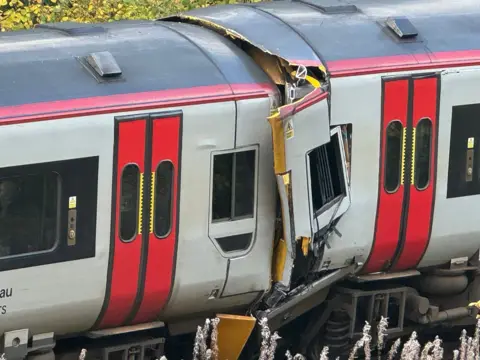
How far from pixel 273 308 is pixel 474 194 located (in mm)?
1935

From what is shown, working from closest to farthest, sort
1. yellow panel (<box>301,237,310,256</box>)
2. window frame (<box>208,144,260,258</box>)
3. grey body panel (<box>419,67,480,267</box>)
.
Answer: window frame (<box>208,144,260,258</box>) < yellow panel (<box>301,237,310,256</box>) < grey body panel (<box>419,67,480,267</box>)

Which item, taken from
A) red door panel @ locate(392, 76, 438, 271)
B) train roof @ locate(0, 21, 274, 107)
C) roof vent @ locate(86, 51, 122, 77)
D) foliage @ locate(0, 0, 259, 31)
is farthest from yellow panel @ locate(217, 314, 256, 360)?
foliage @ locate(0, 0, 259, 31)

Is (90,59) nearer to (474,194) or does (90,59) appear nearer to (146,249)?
(146,249)

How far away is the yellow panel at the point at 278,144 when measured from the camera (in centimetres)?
857

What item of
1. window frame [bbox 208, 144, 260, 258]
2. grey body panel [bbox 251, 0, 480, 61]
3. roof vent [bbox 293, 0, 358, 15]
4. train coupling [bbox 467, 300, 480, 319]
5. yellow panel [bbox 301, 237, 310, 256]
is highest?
roof vent [bbox 293, 0, 358, 15]

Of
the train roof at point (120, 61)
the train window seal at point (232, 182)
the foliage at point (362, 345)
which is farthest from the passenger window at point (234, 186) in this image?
the foliage at point (362, 345)

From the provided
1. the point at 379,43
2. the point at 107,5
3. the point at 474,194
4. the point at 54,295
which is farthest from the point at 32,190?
the point at 107,5

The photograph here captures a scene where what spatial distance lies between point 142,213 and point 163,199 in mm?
A: 193

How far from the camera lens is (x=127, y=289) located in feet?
27.7

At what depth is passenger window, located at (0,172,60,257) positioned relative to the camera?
309 inches

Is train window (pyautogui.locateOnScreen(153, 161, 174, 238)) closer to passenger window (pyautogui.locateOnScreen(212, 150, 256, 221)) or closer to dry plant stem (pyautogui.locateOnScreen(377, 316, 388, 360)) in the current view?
passenger window (pyautogui.locateOnScreen(212, 150, 256, 221))

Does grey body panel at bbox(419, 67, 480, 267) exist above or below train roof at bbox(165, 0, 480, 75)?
below

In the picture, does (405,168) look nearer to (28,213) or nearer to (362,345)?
(362,345)

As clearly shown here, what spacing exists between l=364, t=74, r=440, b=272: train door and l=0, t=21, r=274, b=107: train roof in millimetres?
1092
